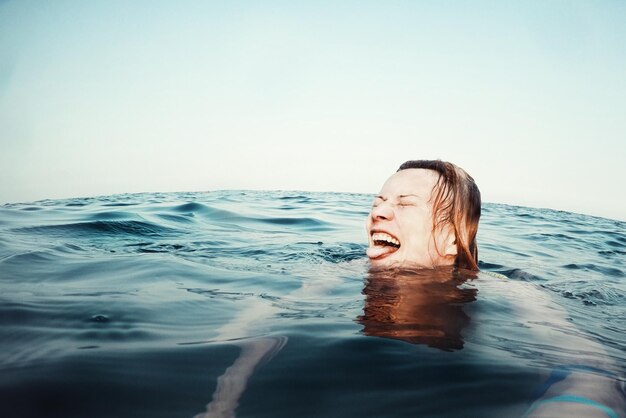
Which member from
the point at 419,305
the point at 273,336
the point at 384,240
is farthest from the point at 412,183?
the point at 273,336

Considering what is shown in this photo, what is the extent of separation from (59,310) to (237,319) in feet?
3.14

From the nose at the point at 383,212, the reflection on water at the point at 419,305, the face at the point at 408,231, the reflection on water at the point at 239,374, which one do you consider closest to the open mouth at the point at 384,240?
the face at the point at 408,231

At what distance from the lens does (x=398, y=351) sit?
1.74 metres

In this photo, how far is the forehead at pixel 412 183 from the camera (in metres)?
3.53

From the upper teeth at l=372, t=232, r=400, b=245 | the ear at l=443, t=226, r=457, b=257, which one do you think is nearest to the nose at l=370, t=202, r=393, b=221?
the upper teeth at l=372, t=232, r=400, b=245

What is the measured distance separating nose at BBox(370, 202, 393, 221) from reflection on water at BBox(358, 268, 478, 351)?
0.47 metres

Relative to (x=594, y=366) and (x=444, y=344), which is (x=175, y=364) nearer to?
(x=444, y=344)

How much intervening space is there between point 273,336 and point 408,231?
73.5 inches

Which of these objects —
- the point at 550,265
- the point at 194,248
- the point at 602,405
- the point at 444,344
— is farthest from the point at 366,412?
the point at 550,265

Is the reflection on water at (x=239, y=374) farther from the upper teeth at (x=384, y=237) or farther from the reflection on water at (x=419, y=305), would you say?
the upper teeth at (x=384, y=237)

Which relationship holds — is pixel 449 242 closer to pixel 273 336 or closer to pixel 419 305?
pixel 419 305

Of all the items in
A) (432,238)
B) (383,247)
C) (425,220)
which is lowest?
(383,247)

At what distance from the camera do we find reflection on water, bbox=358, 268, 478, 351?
6.41 ft

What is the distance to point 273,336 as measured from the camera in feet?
6.18
